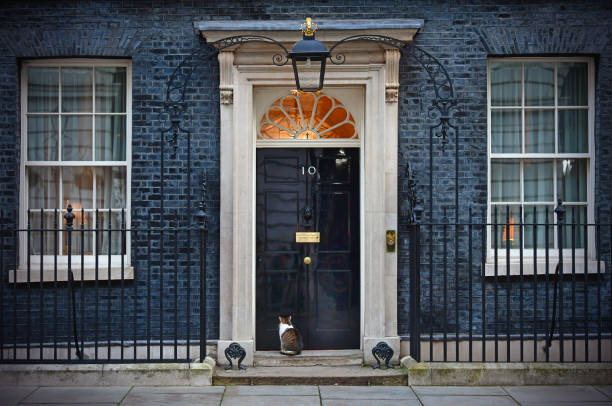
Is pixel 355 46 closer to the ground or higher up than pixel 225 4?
closer to the ground

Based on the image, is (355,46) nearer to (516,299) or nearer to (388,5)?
(388,5)

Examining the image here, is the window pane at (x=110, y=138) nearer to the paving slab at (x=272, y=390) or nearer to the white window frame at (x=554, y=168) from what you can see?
the paving slab at (x=272, y=390)

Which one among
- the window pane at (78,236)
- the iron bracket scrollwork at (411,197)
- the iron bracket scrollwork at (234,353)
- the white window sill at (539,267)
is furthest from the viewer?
the window pane at (78,236)

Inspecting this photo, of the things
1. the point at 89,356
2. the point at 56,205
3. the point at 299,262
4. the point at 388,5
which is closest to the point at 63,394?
the point at 89,356

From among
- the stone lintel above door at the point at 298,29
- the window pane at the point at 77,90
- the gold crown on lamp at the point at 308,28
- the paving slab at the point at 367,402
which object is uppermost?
the stone lintel above door at the point at 298,29

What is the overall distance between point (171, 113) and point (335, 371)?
3.46m

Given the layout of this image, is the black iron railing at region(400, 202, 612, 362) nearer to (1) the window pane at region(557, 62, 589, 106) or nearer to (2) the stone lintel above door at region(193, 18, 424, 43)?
(1) the window pane at region(557, 62, 589, 106)

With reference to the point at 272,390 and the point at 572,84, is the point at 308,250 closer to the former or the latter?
the point at 272,390

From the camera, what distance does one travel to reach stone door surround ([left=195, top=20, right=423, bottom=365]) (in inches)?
286

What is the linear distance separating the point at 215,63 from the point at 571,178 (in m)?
4.48

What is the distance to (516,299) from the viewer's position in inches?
294

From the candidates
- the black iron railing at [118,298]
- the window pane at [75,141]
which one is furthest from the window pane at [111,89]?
the black iron railing at [118,298]

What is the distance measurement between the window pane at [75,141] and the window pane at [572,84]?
571cm

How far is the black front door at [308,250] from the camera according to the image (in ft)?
25.1
